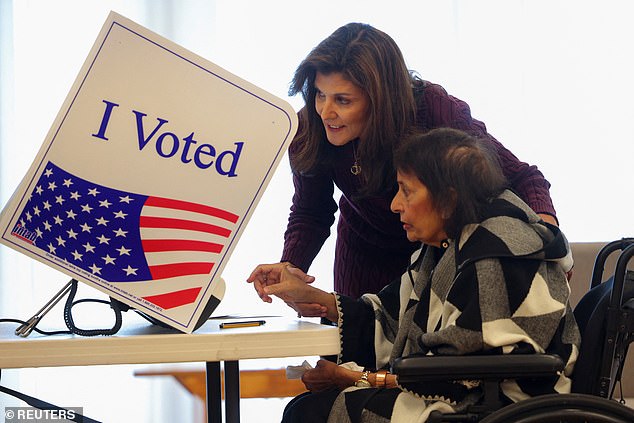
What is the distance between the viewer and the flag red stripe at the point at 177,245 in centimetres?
139

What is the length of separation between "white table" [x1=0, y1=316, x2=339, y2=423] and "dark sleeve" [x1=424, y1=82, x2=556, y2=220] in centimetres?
65

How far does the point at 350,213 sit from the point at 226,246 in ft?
2.39

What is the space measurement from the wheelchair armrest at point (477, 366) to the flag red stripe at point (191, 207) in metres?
0.35

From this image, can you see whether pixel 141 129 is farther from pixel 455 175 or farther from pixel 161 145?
pixel 455 175

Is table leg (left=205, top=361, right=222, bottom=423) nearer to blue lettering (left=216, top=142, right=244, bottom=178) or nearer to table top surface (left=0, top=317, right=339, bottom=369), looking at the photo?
table top surface (left=0, top=317, right=339, bottom=369)

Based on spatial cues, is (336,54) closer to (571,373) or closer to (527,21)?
(571,373)

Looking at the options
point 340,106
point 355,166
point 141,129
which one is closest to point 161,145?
point 141,129

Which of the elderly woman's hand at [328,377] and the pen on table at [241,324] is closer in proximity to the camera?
the pen on table at [241,324]

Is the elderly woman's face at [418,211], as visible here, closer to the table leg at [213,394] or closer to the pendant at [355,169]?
the pendant at [355,169]

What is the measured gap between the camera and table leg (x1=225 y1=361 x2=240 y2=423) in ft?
4.98

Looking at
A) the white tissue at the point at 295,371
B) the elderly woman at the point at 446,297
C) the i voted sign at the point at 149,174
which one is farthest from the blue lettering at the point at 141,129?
the white tissue at the point at 295,371

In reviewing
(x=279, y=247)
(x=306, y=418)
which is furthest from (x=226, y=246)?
(x=279, y=247)

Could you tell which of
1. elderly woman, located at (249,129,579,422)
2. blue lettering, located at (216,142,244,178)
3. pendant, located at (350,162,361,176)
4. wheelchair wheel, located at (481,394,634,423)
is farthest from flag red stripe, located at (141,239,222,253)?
pendant, located at (350,162,361,176)

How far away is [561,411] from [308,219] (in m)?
0.96
